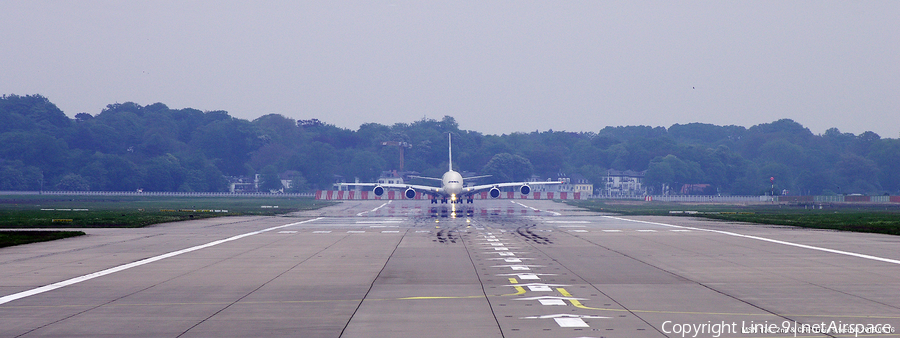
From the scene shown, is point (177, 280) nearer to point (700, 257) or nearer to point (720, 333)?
point (720, 333)

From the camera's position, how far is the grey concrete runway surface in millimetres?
11258

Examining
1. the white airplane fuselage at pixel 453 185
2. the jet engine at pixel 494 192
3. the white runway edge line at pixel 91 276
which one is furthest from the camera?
the jet engine at pixel 494 192

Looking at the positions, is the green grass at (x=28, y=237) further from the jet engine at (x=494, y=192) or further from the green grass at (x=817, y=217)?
the jet engine at (x=494, y=192)

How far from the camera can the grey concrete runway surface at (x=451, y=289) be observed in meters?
11.3

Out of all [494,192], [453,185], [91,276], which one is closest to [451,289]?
[91,276]

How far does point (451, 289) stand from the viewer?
15312mm

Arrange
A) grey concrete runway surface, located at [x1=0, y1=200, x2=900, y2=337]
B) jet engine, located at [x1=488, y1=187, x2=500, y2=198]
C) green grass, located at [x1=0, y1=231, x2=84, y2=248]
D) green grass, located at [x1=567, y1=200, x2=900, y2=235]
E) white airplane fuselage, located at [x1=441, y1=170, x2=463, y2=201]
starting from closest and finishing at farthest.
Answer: grey concrete runway surface, located at [x1=0, y1=200, x2=900, y2=337], green grass, located at [x1=0, y1=231, x2=84, y2=248], green grass, located at [x1=567, y1=200, x2=900, y2=235], white airplane fuselage, located at [x1=441, y1=170, x2=463, y2=201], jet engine, located at [x1=488, y1=187, x2=500, y2=198]

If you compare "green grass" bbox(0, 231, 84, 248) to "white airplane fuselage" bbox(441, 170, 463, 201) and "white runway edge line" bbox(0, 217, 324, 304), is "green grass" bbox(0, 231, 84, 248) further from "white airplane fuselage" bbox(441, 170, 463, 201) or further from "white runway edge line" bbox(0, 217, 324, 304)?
"white airplane fuselage" bbox(441, 170, 463, 201)

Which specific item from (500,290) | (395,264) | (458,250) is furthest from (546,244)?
(500,290)

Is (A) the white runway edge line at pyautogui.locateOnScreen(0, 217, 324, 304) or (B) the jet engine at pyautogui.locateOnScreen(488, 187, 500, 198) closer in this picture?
(A) the white runway edge line at pyautogui.locateOnScreen(0, 217, 324, 304)

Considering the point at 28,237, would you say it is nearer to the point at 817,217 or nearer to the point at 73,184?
the point at 817,217

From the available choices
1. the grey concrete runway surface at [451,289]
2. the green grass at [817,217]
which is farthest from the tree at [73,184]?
the grey concrete runway surface at [451,289]

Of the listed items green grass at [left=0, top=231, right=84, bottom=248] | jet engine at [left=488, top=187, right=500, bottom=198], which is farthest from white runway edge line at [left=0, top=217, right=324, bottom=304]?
jet engine at [left=488, top=187, right=500, bottom=198]

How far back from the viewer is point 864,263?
20.2m
